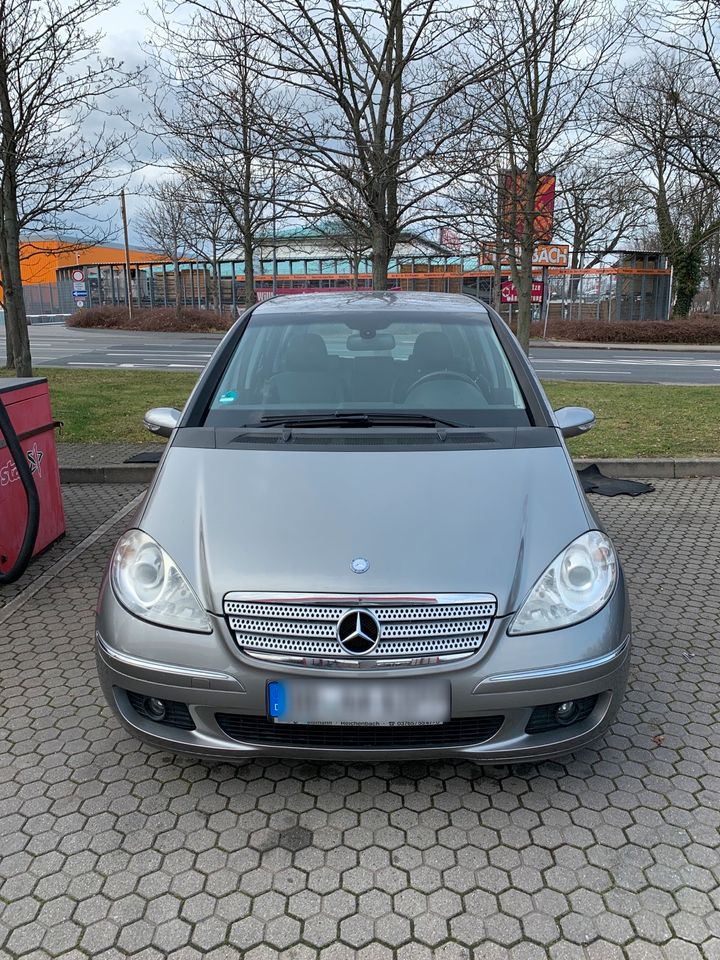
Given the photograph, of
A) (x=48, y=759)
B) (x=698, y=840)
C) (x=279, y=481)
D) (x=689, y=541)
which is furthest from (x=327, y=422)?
(x=689, y=541)

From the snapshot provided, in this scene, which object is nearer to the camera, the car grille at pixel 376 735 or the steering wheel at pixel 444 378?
the car grille at pixel 376 735

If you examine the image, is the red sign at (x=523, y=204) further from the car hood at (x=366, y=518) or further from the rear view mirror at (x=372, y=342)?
the car hood at (x=366, y=518)

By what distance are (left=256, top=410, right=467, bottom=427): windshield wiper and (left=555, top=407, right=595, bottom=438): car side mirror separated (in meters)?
0.52

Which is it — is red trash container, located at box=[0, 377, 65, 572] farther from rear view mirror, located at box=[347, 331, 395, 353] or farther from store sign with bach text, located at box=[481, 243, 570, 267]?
store sign with bach text, located at box=[481, 243, 570, 267]

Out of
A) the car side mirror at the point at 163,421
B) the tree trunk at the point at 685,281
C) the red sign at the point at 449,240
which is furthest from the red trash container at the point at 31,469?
the tree trunk at the point at 685,281

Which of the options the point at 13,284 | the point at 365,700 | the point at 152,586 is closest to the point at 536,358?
the point at 13,284

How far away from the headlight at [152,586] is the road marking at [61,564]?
1446mm

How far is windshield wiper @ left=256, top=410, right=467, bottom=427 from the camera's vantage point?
3.25 metres

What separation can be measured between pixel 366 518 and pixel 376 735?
704 millimetres

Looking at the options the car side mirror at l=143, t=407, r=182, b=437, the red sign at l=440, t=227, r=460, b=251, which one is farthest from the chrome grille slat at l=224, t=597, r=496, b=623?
the red sign at l=440, t=227, r=460, b=251

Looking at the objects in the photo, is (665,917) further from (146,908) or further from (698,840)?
(146,908)

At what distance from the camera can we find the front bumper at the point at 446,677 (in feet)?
7.54

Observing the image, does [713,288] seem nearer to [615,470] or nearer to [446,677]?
[615,470]

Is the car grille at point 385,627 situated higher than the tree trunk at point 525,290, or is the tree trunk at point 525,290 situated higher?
the tree trunk at point 525,290
